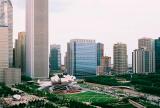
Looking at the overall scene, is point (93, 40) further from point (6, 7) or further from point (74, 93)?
point (74, 93)

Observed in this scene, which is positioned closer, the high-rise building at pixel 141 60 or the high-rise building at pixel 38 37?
the high-rise building at pixel 38 37

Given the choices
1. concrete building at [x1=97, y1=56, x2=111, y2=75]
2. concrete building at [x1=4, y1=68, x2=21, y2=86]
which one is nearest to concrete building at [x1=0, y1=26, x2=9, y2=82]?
concrete building at [x1=4, y1=68, x2=21, y2=86]

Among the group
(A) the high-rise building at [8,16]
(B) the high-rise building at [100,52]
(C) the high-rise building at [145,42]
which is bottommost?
(B) the high-rise building at [100,52]

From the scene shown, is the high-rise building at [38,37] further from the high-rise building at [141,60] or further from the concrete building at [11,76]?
the high-rise building at [141,60]

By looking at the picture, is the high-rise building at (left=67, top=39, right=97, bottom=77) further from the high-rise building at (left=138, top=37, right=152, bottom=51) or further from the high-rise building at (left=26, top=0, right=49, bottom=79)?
the high-rise building at (left=138, top=37, right=152, bottom=51)

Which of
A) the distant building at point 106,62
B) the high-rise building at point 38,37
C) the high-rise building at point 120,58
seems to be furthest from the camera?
the distant building at point 106,62

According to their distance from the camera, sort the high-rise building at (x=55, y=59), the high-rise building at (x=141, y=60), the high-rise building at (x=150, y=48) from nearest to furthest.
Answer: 1. the high-rise building at (x=141, y=60)
2. the high-rise building at (x=150, y=48)
3. the high-rise building at (x=55, y=59)

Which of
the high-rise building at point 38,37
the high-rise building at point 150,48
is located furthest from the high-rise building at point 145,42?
the high-rise building at point 38,37

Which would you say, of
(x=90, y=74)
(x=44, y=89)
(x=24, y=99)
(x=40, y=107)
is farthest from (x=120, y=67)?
(x=40, y=107)
